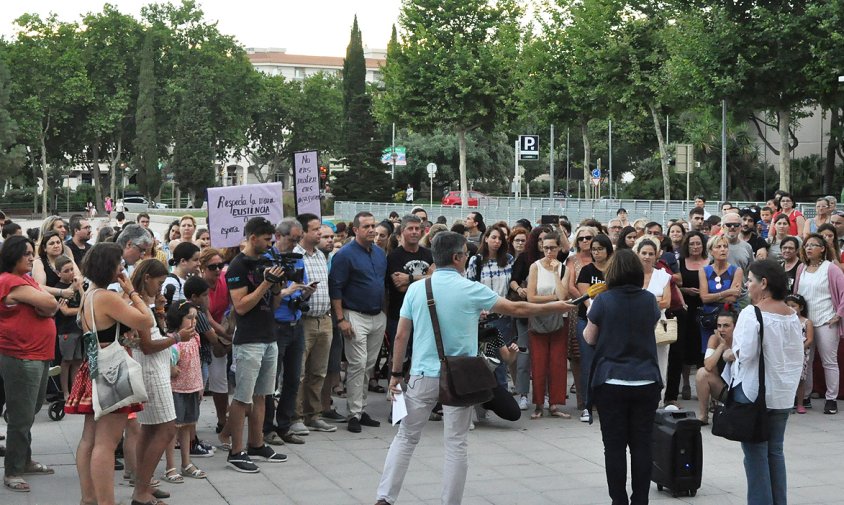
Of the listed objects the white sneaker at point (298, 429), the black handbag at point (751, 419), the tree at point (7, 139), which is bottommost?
the white sneaker at point (298, 429)

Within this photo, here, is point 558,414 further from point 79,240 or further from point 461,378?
point 79,240

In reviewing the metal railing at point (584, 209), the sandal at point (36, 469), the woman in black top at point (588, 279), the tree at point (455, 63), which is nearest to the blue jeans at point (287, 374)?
the sandal at point (36, 469)

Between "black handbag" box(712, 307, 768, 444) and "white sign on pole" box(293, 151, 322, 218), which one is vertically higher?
"white sign on pole" box(293, 151, 322, 218)

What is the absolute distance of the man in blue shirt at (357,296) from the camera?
10.2m

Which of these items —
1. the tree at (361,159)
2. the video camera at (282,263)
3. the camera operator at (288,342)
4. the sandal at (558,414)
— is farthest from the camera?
the tree at (361,159)

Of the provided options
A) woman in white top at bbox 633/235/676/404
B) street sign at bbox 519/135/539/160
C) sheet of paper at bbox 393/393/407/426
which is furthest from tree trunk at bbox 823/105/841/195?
sheet of paper at bbox 393/393/407/426

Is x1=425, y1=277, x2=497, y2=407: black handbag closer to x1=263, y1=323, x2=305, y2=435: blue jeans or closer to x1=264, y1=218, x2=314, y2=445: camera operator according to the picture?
x1=264, y1=218, x2=314, y2=445: camera operator

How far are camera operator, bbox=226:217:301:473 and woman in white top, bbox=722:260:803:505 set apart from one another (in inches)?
139

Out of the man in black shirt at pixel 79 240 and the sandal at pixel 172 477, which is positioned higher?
the man in black shirt at pixel 79 240

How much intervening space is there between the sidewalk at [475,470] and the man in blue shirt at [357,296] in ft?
1.45

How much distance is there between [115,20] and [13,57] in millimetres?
8785

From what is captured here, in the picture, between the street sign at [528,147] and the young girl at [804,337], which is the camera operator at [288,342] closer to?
the young girl at [804,337]

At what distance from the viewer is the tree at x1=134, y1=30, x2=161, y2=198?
79812 mm

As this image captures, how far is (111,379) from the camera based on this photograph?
6715 mm
